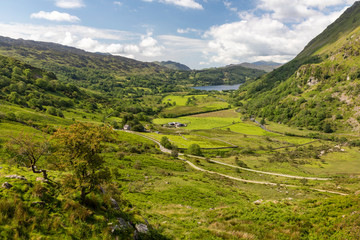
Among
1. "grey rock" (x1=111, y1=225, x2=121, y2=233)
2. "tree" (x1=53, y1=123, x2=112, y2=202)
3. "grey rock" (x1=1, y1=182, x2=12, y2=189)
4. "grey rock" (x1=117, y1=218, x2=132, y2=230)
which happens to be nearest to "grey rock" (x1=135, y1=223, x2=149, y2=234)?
"grey rock" (x1=117, y1=218, x2=132, y2=230)

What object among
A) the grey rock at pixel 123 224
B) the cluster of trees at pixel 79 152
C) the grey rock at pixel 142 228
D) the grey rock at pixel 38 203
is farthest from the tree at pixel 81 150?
the grey rock at pixel 142 228

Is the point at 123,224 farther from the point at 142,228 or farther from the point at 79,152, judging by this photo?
the point at 79,152

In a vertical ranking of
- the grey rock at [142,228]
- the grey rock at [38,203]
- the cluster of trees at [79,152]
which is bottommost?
the grey rock at [142,228]

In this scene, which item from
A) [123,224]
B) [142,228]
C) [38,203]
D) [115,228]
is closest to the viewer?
[38,203]

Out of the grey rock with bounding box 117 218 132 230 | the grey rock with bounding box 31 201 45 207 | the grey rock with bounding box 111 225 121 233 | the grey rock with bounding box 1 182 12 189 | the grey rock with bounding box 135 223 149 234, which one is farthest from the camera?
the grey rock with bounding box 135 223 149 234

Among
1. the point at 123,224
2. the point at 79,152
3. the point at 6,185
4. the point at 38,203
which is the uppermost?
the point at 79,152

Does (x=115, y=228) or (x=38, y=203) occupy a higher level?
(x=38, y=203)

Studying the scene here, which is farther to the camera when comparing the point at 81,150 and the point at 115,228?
the point at 81,150

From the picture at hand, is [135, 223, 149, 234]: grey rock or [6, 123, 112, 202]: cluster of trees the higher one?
[6, 123, 112, 202]: cluster of trees

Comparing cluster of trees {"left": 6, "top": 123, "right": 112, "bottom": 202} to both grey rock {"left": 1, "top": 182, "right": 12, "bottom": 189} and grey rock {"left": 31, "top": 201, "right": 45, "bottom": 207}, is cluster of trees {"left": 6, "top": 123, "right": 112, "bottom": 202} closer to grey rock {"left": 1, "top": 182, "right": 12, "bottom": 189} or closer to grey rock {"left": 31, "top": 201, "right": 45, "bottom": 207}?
grey rock {"left": 31, "top": 201, "right": 45, "bottom": 207}

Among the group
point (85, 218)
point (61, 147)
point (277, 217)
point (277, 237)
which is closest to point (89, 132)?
point (61, 147)

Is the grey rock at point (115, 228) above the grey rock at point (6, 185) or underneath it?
underneath

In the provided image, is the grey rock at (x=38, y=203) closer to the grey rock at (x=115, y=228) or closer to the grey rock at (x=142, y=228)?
the grey rock at (x=115, y=228)

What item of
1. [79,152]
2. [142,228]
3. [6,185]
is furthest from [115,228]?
[6,185]
